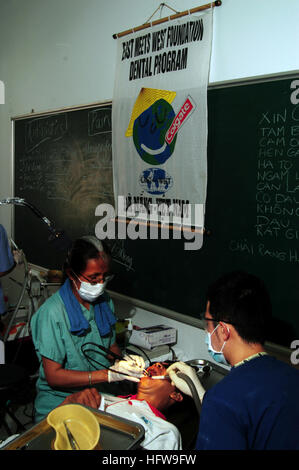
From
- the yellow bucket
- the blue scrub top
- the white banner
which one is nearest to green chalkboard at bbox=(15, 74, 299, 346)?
the white banner

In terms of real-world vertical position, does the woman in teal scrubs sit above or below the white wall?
below

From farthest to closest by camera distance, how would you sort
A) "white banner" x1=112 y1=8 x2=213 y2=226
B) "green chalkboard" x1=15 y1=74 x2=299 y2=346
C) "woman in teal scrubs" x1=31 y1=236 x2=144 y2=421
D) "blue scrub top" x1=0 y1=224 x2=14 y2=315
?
1. "blue scrub top" x1=0 y1=224 x2=14 y2=315
2. "white banner" x1=112 y1=8 x2=213 y2=226
3. "green chalkboard" x1=15 y1=74 x2=299 y2=346
4. "woman in teal scrubs" x1=31 y1=236 x2=144 y2=421

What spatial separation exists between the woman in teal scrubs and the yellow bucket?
566mm

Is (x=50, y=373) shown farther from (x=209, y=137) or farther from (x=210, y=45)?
(x=210, y=45)

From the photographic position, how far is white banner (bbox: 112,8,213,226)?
220 cm

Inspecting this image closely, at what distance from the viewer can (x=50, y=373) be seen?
1778mm

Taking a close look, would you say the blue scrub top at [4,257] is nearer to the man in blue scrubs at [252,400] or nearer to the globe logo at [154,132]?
the globe logo at [154,132]

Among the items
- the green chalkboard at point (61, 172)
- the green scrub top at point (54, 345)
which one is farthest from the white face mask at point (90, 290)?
the green chalkboard at point (61, 172)

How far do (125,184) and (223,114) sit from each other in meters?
0.81

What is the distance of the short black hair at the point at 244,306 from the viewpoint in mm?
1266

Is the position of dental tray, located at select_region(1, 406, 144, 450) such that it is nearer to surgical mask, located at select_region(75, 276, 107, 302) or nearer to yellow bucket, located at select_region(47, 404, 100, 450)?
yellow bucket, located at select_region(47, 404, 100, 450)

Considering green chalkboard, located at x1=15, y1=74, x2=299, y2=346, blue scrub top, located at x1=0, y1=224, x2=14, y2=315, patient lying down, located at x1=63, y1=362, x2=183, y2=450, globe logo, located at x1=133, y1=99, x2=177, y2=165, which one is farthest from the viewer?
blue scrub top, located at x1=0, y1=224, x2=14, y2=315
